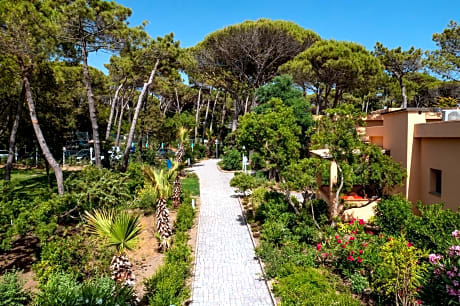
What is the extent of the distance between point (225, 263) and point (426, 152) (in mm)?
7388

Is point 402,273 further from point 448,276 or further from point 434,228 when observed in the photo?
point 434,228

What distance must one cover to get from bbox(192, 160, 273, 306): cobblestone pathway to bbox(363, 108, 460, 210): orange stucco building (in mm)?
5903

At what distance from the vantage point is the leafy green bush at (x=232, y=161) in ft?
89.4

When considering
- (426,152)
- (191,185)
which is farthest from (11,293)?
(191,185)

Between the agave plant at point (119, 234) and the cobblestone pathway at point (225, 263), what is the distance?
177 cm

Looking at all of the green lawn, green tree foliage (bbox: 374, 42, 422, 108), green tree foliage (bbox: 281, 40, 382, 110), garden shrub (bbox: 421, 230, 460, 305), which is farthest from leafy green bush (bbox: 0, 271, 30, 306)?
green tree foliage (bbox: 374, 42, 422, 108)

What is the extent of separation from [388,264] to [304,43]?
77.5 ft

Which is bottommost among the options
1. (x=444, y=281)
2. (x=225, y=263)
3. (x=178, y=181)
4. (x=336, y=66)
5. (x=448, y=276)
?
(x=225, y=263)

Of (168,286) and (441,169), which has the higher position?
(441,169)

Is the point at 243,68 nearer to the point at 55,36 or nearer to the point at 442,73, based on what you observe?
the point at 442,73

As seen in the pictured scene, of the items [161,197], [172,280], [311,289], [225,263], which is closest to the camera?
[311,289]

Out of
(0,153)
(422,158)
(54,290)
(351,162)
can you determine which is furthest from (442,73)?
(0,153)

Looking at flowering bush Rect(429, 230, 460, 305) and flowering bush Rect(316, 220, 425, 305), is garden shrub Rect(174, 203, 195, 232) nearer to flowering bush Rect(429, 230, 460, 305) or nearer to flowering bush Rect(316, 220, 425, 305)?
flowering bush Rect(316, 220, 425, 305)

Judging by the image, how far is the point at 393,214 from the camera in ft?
29.9
